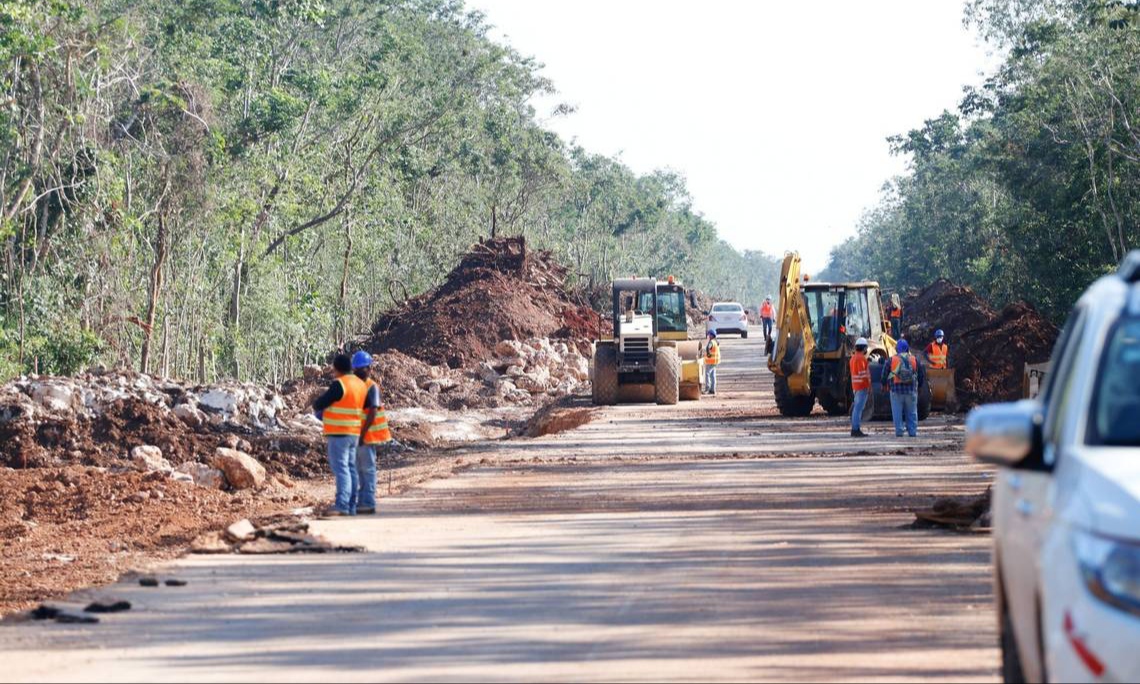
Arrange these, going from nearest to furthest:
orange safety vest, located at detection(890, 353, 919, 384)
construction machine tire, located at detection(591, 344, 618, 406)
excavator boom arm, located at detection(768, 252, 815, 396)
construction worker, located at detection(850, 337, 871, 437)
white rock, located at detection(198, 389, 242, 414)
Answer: orange safety vest, located at detection(890, 353, 919, 384), construction worker, located at detection(850, 337, 871, 437), white rock, located at detection(198, 389, 242, 414), excavator boom arm, located at detection(768, 252, 815, 396), construction machine tire, located at detection(591, 344, 618, 406)

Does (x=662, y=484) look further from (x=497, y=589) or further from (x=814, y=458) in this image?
(x=497, y=589)

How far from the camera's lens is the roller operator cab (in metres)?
39.0

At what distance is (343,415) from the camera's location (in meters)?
16.5

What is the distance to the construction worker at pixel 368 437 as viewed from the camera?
16.7m

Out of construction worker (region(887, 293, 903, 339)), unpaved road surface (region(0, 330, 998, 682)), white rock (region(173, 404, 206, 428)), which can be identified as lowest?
unpaved road surface (region(0, 330, 998, 682))

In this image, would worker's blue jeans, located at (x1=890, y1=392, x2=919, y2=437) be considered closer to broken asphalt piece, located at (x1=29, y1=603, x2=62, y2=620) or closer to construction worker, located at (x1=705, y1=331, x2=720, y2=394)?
construction worker, located at (x1=705, y1=331, x2=720, y2=394)

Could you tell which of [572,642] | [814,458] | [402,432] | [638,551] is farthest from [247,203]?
[572,642]

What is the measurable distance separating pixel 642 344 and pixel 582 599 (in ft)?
91.9

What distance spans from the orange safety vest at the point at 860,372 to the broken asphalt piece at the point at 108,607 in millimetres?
19216

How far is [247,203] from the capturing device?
49.2m

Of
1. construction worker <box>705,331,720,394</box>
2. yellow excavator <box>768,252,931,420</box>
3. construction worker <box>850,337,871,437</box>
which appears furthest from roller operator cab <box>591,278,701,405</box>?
construction worker <box>850,337,871,437</box>

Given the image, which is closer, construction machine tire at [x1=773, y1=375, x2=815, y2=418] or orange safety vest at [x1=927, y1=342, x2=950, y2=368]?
orange safety vest at [x1=927, y1=342, x2=950, y2=368]

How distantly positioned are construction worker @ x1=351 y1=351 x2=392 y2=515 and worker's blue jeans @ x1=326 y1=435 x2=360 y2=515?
103 mm

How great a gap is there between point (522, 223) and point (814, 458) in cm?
6637
